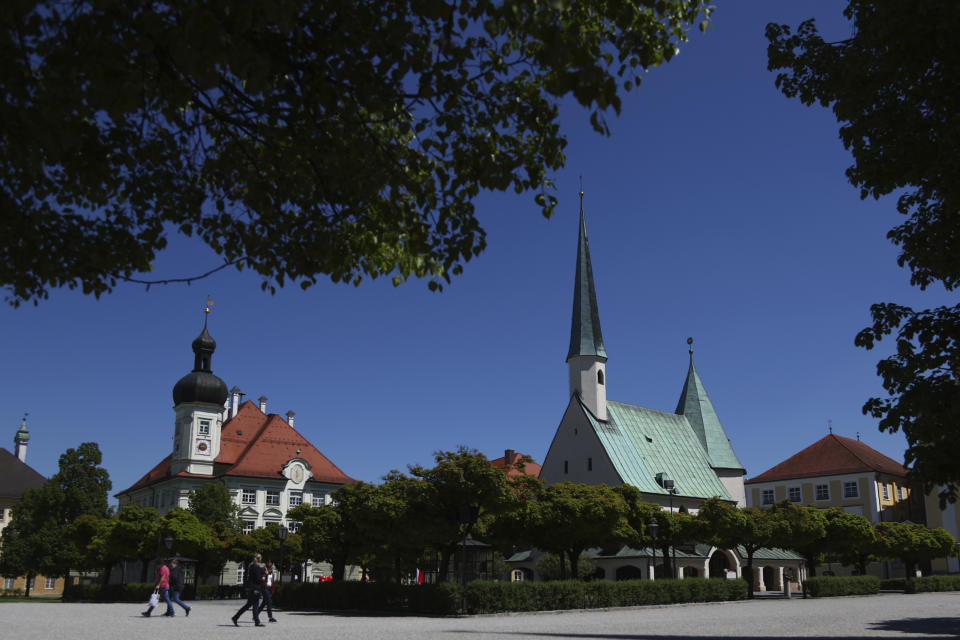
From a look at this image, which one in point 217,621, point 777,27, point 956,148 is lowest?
point 217,621

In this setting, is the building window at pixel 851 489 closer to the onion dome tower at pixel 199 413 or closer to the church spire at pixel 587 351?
the church spire at pixel 587 351

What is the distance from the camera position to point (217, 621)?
24.7 m

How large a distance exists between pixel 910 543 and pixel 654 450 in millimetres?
18408

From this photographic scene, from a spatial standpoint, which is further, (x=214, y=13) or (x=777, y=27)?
(x=777, y=27)

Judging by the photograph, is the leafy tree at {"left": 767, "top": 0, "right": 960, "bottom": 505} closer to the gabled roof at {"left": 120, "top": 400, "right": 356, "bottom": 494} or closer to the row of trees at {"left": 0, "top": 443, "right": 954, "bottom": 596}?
the row of trees at {"left": 0, "top": 443, "right": 954, "bottom": 596}

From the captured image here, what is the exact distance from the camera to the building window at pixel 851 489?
245ft

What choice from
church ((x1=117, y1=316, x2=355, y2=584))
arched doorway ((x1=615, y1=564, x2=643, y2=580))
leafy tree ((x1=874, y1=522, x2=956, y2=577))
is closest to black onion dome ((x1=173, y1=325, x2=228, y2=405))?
church ((x1=117, y1=316, x2=355, y2=584))

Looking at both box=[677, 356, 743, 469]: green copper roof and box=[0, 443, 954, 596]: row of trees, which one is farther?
box=[677, 356, 743, 469]: green copper roof

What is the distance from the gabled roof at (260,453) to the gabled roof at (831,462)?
4152cm

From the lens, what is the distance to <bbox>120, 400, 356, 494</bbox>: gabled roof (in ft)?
238

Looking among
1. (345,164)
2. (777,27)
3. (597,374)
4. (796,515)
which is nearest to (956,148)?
(777,27)

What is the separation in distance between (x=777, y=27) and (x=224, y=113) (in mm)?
10395

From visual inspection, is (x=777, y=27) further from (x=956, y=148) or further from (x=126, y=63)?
(x=126, y=63)

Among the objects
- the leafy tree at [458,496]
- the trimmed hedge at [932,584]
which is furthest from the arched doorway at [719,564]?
the leafy tree at [458,496]
